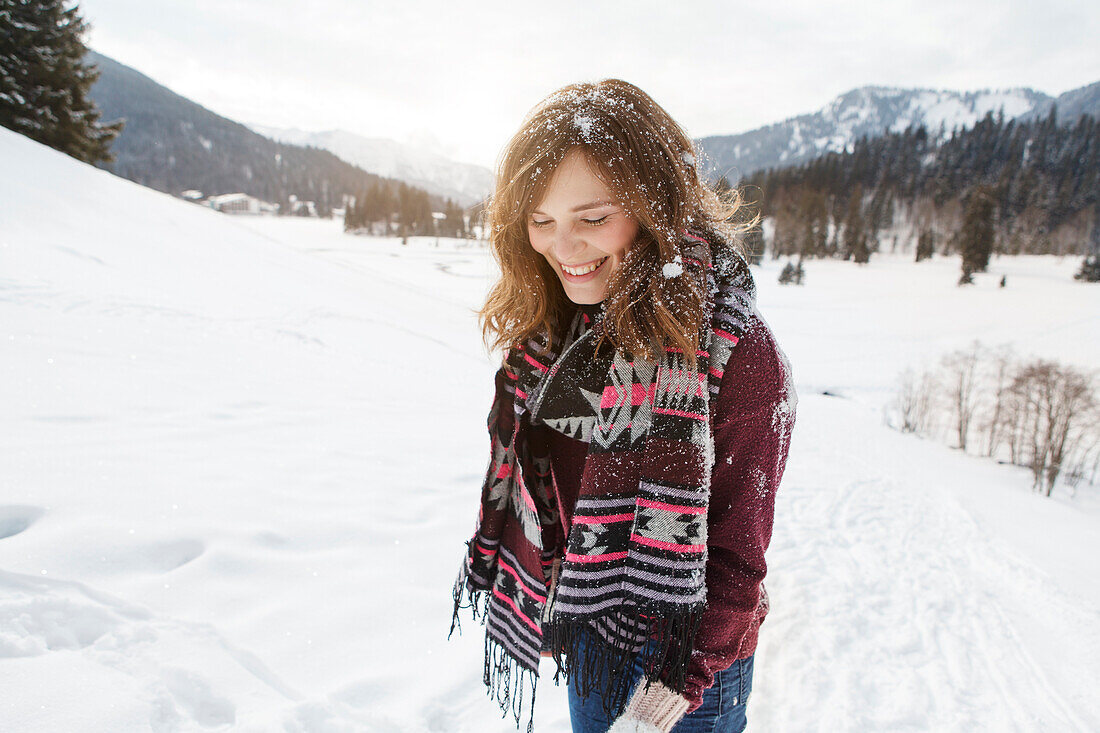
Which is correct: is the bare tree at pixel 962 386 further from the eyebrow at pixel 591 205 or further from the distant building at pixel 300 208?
the distant building at pixel 300 208

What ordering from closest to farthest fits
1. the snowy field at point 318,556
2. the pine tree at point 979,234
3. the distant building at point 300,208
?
the snowy field at point 318,556 → the pine tree at point 979,234 → the distant building at point 300,208

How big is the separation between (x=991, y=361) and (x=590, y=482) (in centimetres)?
3106

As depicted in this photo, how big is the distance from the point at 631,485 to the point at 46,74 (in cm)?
2613

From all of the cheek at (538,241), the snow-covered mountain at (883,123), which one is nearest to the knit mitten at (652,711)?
the cheek at (538,241)

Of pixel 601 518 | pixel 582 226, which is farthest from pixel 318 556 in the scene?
pixel 582 226

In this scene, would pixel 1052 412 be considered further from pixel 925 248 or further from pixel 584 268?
pixel 925 248

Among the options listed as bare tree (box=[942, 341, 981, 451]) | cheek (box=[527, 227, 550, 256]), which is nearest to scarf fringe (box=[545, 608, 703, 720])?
cheek (box=[527, 227, 550, 256])

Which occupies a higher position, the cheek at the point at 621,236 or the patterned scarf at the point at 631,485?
the cheek at the point at 621,236

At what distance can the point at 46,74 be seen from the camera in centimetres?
1717

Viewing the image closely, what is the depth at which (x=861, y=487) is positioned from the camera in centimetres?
586

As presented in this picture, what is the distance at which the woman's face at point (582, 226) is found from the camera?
114 centimetres

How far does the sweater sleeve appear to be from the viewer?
106 centimetres

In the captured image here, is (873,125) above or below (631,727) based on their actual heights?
above

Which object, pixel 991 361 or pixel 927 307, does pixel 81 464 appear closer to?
pixel 991 361
